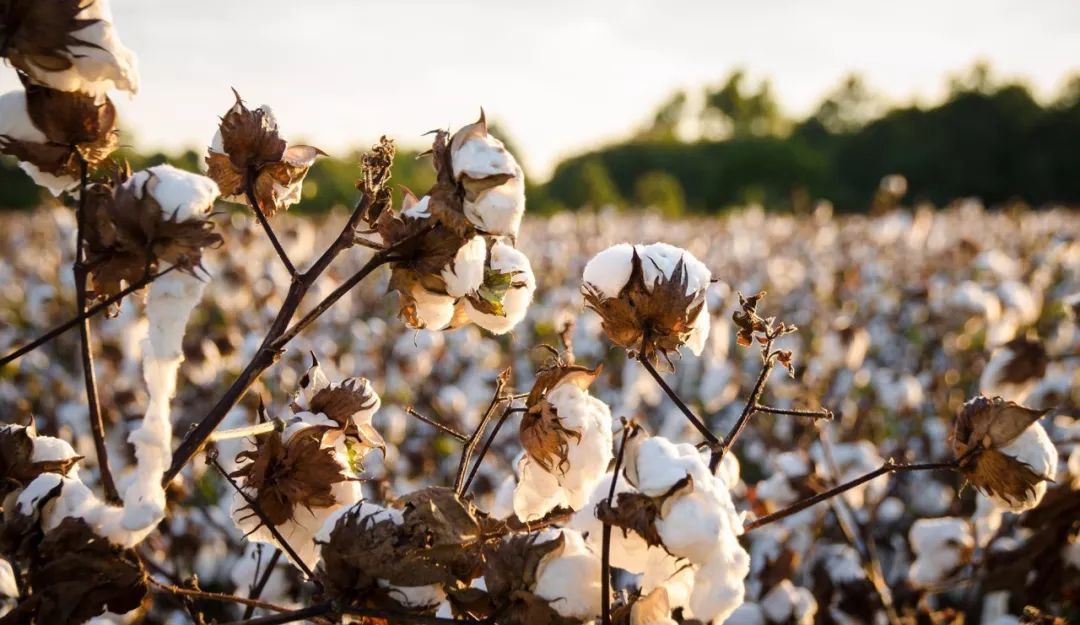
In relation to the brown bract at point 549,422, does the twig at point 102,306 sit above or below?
above

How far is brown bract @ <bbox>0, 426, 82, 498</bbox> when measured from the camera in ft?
2.94

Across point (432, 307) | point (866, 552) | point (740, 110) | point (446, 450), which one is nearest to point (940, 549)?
point (866, 552)

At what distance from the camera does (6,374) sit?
14.4 feet

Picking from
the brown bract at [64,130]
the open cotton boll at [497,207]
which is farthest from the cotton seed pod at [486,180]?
the brown bract at [64,130]

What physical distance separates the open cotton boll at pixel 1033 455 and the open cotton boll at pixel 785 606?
0.77m

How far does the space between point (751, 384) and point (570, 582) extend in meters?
4.12

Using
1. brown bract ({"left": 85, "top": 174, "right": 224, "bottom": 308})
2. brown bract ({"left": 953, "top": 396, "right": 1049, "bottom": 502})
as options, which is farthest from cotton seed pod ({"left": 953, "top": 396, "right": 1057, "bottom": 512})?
brown bract ({"left": 85, "top": 174, "right": 224, "bottom": 308})

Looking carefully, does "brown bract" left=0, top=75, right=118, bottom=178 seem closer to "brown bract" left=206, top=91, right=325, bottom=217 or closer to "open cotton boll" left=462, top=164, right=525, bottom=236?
"brown bract" left=206, top=91, right=325, bottom=217

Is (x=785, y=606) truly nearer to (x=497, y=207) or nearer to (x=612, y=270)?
(x=612, y=270)

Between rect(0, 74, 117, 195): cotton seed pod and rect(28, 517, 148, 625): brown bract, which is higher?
rect(0, 74, 117, 195): cotton seed pod

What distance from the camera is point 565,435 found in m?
0.88

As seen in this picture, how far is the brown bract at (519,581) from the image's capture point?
817 mm

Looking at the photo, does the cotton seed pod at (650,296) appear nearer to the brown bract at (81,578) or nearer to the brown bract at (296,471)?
the brown bract at (296,471)

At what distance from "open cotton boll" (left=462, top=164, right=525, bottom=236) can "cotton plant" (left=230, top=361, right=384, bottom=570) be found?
0.84 feet
